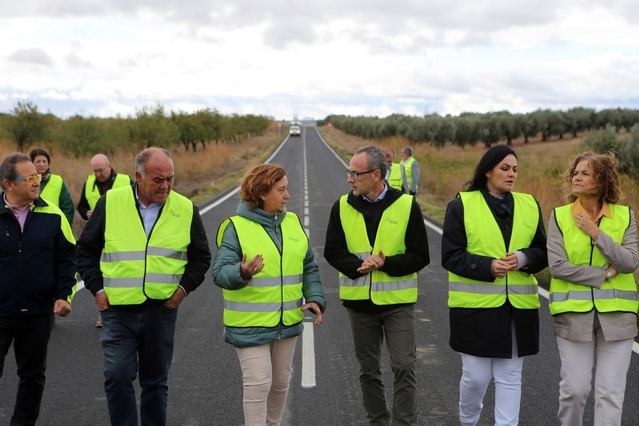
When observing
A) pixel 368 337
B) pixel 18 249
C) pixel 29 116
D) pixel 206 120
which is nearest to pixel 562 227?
pixel 368 337

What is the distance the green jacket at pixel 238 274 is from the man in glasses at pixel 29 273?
1.17m

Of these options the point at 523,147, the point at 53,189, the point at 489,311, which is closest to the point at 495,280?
the point at 489,311

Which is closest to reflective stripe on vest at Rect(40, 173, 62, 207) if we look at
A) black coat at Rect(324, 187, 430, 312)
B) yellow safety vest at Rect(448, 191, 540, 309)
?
black coat at Rect(324, 187, 430, 312)

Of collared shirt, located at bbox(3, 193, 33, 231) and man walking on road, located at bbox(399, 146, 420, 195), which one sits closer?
collared shirt, located at bbox(3, 193, 33, 231)

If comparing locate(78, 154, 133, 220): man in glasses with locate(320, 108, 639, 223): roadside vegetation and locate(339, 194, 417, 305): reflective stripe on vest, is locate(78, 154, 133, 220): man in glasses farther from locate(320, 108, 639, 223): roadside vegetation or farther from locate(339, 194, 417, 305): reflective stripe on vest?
locate(320, 108, 639, 223): roadside vegetation

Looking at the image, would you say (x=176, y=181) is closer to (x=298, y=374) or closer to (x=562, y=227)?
(x=298, y=374)

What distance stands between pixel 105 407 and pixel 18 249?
152 centimetres

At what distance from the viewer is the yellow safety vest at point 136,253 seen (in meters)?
3.95

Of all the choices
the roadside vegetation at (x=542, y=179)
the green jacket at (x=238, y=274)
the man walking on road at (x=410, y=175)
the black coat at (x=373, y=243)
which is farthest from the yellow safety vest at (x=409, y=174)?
the green jacket at (x=238, y=274)

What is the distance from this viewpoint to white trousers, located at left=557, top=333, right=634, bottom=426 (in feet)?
12.6


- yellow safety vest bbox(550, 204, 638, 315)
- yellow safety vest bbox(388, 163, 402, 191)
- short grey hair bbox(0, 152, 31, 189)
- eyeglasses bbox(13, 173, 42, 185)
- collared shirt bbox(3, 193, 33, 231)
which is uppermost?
short grey hair bbox(0, 152, 31, 189)

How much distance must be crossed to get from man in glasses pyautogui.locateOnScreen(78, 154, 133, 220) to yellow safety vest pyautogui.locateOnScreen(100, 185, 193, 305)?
3624 mm

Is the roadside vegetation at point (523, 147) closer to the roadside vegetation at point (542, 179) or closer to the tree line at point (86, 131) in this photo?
the roadside vegetation at point (542, 179)

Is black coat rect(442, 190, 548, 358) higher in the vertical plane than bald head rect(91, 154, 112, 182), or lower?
lower
